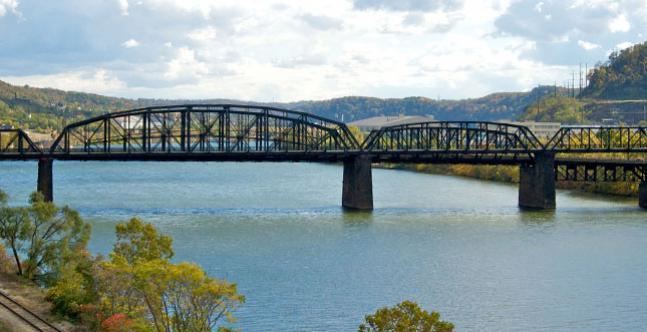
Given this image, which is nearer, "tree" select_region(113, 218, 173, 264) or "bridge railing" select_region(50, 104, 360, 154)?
"tree" select_region(113, 218, 173, 264)

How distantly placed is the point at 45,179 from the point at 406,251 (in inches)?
1490

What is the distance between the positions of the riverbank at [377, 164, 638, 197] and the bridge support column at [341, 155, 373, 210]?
1324 inches

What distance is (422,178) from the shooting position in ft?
504

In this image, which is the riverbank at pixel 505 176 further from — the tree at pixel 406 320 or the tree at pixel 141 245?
the tree at pixel 406 320

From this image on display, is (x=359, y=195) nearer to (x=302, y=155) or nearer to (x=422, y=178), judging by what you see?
(x=302, y=155)

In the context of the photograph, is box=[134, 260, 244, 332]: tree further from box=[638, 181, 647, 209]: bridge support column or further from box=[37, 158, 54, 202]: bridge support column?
box=[638, 181, 647, 209]: bridge support column

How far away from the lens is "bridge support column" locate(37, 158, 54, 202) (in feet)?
300

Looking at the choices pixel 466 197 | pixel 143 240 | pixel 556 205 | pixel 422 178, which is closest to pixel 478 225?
pixel 556 205

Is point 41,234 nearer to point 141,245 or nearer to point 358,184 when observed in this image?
point 141,245

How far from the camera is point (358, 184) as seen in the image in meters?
97.9

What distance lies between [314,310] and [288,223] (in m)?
34.7

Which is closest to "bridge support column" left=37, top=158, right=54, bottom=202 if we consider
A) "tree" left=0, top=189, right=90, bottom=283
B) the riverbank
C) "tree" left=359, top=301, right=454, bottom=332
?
"tree" left=0, top=189, right=90, bottom=283

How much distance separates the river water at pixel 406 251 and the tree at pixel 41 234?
9008 mm

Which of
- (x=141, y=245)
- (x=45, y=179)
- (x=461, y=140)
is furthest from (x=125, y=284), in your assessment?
(x=461, y=140)
